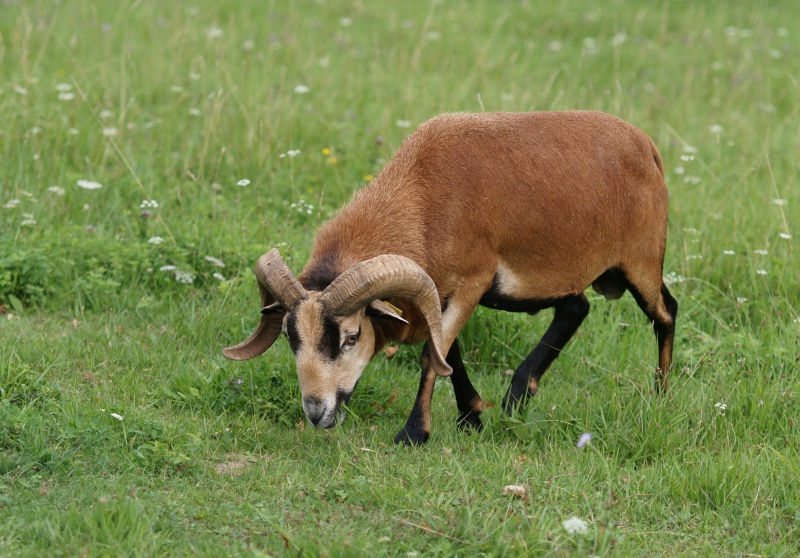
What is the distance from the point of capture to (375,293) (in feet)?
17.9

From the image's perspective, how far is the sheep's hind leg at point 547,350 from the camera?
6.70 meters

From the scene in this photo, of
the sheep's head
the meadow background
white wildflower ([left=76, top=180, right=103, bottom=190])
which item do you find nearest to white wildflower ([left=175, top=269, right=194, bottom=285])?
the meadow background

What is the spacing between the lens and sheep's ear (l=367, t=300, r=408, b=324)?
5.69 meters

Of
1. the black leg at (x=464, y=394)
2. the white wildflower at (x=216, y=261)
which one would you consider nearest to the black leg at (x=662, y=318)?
the black leg at (x=464, y=394)

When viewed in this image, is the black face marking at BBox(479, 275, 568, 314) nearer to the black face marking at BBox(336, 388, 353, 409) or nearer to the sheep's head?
the sheep's head

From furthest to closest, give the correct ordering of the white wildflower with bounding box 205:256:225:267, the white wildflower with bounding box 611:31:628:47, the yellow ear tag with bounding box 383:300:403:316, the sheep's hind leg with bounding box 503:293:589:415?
the white wildflower with bounding box 611:31:628:47 → the white wildflower with bounding box 205:256:225:267 → the sheep's hind leg with bounding box 503:293:589:415 → the yellow ear tag with bounding box 383:300:403:316

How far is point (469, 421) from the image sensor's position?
20.8ft

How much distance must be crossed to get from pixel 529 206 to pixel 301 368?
1.76 meters

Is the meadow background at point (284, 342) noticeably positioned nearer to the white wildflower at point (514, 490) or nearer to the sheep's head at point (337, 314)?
the white wildflower at point (514, 490)

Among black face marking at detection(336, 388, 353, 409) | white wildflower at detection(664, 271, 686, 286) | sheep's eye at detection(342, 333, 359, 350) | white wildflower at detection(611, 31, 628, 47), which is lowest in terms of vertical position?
white wildflower at detection(611, 31, 628, 47)

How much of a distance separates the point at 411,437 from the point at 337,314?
3.10ft

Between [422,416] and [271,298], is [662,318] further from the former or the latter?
[271,298]

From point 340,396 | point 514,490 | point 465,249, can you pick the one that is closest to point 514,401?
point 465,249

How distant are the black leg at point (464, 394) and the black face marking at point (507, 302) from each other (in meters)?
0.37
